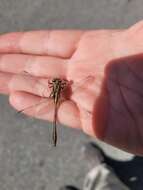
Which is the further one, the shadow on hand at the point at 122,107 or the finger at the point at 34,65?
the finger at the point at 34,65

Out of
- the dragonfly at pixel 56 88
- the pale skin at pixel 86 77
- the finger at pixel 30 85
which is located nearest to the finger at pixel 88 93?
the pale skin at pixel 86 77

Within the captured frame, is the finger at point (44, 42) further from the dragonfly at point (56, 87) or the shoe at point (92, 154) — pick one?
the shoe at point (92, 154)

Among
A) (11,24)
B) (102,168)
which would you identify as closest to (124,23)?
(11,24)

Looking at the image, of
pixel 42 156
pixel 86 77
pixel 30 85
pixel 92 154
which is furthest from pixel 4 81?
pixel 92 154

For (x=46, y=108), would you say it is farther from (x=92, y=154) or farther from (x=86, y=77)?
(x=92, y=154)

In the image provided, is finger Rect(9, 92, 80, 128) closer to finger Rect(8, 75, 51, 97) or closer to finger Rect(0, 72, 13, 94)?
finger Rect(8, 75, 51, 97)

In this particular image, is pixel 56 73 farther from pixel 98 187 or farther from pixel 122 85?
pixel 98 187
